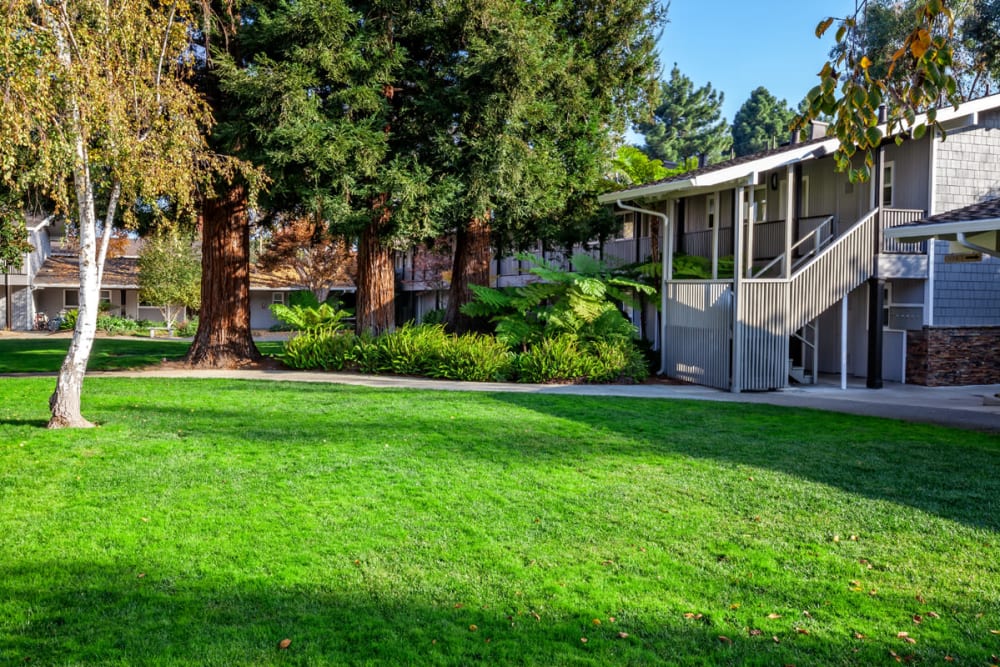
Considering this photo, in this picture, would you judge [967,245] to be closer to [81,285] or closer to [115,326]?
[81,285]

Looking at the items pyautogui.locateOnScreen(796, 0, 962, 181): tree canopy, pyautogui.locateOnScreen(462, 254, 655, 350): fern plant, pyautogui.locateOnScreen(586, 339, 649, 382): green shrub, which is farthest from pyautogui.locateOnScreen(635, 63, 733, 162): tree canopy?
pyautogui.locateOnScreen(796, 0, 962, 181): tree canopy

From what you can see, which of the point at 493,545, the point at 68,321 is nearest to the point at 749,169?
the point at 493,545

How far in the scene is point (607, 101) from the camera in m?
19.6

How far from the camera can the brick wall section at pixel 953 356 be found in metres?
16.4

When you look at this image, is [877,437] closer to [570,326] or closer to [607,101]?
[570,326]

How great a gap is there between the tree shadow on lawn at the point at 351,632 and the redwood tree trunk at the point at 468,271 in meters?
14.4

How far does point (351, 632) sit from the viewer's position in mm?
4301

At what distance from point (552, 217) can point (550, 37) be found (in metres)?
4.21

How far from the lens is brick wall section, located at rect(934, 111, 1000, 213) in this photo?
16.4 metres

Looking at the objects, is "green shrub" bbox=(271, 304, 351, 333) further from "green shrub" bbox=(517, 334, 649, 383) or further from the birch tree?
the birch tree

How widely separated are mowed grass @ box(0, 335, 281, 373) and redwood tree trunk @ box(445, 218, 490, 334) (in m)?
6.16

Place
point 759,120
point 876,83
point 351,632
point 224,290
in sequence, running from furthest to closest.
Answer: point 759,120 < point 224,290 < point 876,83 < point 351,632

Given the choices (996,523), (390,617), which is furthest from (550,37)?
(390,617)

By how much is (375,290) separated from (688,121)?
4857cm
